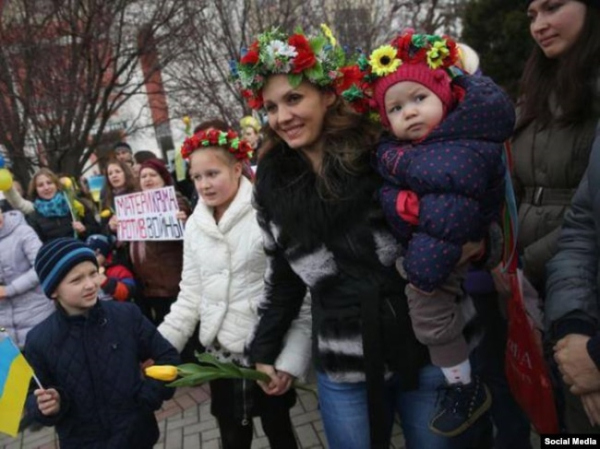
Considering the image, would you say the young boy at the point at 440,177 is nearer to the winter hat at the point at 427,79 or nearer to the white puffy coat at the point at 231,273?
the winter hat at the point at 427,79

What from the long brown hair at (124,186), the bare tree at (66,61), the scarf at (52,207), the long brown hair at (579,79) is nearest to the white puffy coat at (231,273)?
the long brown hair at (579,79)

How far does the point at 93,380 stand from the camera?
2.31 metres

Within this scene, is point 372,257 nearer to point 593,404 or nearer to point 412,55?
point 412,55

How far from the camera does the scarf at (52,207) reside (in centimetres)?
514

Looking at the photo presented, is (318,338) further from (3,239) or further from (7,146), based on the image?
(7,146)

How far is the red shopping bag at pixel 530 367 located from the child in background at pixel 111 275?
9.10 ft

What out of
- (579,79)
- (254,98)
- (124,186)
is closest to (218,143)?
(254,98)

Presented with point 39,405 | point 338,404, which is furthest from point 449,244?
point 39,405

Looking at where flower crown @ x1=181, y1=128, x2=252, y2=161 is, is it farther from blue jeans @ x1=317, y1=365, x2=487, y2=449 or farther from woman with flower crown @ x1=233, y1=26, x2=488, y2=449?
blue jeans @ x1=317, y1=365, x2=487, y2=449

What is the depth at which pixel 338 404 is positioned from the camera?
76.7 inches

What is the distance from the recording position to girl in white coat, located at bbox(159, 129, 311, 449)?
8.04 feet

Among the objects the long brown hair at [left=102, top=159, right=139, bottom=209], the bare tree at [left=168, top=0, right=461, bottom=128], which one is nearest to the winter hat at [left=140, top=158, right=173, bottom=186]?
the long brown hair at [left=102, top=159, right=139, bottom=209]

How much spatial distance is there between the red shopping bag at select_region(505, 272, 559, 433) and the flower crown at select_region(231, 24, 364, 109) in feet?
3.52

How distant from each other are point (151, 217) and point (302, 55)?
98.1 inches
